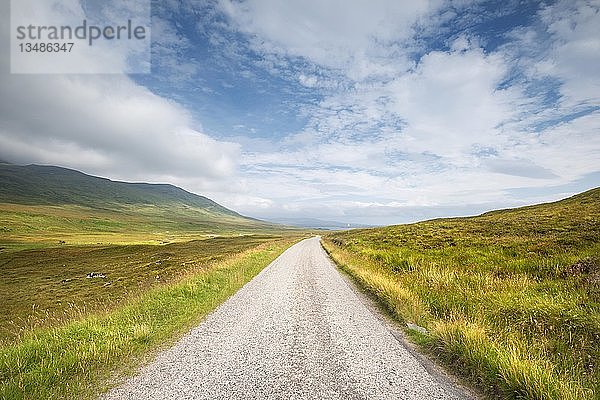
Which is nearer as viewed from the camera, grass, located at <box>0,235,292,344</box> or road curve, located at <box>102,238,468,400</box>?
road curve, located at <box>102,238,468,400</box>

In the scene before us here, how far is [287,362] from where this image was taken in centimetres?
672

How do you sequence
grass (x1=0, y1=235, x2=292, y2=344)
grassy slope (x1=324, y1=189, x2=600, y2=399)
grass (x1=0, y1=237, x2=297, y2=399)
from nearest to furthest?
grassy slope (x1=324, y1=189, x2=600, y2=399)
grass (x1=0, y1=237, x2=297, y2=399)
grass (x1=0, y1=235, x2=292, y2=344)

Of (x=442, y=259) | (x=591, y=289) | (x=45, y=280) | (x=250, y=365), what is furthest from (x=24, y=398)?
(x=45, y=280)

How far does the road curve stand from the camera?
18.0ft

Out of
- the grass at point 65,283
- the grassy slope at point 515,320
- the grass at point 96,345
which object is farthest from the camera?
the grass at point 65,283

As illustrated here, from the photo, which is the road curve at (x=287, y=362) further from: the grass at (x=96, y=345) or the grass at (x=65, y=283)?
the grass at (x=65, y=283)

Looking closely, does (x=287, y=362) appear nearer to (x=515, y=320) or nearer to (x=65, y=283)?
(x=515, y=320)

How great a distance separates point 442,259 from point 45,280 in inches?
1609

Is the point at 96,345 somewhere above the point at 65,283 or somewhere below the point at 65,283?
above

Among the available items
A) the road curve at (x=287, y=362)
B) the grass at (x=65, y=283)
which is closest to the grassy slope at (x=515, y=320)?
the road curve at (x=287, y=362)

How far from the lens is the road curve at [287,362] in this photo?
18.0 feet

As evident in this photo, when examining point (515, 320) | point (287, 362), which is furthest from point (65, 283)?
point (515, 320)

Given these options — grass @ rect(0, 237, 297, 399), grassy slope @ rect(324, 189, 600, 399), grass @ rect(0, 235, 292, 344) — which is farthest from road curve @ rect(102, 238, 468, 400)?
grass @ rect(0, 235, 292, 344)

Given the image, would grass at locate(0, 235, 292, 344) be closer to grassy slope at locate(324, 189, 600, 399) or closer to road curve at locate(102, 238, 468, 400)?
road curve at locate(102, 238, 468, 400)
